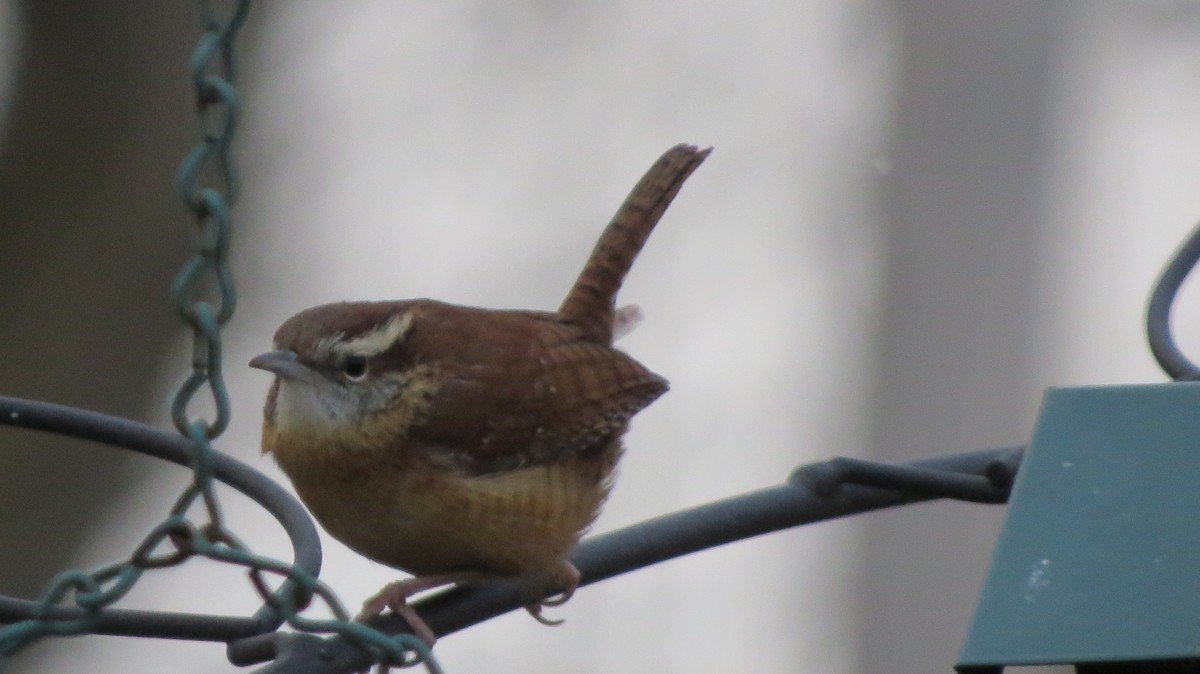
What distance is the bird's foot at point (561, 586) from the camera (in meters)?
2.78

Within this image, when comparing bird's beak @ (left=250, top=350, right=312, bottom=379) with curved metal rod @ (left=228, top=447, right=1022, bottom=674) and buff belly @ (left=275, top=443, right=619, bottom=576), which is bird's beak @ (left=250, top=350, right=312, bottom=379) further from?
curved metal rod @ (left=228, top=447, right=1022, bottom=674)

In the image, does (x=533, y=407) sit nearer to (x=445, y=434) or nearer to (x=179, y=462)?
(x=445, y=434)

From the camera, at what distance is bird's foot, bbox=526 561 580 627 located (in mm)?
2783

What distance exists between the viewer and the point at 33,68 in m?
6.02

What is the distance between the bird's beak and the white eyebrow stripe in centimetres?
9

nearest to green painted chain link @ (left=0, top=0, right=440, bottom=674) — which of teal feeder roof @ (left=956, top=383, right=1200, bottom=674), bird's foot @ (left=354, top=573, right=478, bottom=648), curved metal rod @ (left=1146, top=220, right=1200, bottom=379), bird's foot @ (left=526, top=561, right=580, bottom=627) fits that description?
bird's foot @ (left=354, top=573, right=478, bottom=648)

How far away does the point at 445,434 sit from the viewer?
305cm

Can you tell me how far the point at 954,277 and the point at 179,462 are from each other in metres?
4.76

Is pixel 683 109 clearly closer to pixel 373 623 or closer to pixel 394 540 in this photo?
pixel 394 540

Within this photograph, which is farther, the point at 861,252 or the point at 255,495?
the point at 861,252

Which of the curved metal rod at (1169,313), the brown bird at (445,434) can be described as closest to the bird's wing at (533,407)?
the brown bird at (445,434)

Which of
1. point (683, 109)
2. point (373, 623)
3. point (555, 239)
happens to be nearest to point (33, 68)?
point (555, 239)

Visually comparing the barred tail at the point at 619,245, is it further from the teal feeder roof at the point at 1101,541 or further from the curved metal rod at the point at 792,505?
the teal feeder roof at the point at 1101,541

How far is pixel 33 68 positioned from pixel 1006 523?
16.5ft
